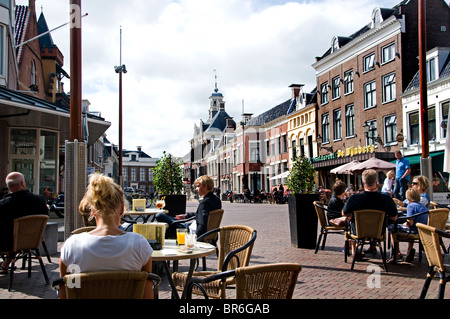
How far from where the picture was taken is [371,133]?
27.4 metres

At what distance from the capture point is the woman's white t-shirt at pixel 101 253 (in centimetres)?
262

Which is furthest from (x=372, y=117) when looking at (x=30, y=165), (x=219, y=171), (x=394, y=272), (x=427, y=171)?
(x=219, y=171)

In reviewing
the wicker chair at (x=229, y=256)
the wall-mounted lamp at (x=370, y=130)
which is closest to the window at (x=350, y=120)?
the wall-mounted lamp at (x=370, y=130)

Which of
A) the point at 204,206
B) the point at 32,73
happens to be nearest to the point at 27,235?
the point at 204,206

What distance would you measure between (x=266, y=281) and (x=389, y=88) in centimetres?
2602

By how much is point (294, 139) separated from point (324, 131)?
5381 millimetres

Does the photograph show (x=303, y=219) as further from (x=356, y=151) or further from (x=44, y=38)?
(x=44, y=38)

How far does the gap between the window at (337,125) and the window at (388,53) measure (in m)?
5.56

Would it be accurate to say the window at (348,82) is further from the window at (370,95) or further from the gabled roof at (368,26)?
the gabled roof at (368,26)

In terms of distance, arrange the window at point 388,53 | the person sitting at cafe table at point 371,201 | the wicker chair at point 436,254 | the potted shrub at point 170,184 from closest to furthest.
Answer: the wicker chair at point 436,254 → the person sitting at cafe table at point 371,201 → the potted shrub at point 170,184 → the window at point 388,53

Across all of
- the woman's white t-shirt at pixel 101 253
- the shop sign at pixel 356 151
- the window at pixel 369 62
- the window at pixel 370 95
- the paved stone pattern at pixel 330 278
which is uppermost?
the window at pixel 369 62

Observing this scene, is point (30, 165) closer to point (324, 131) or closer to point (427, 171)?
point (427, 171)

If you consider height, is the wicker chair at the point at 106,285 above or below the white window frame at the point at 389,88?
below

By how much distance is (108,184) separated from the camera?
2.72 meters
